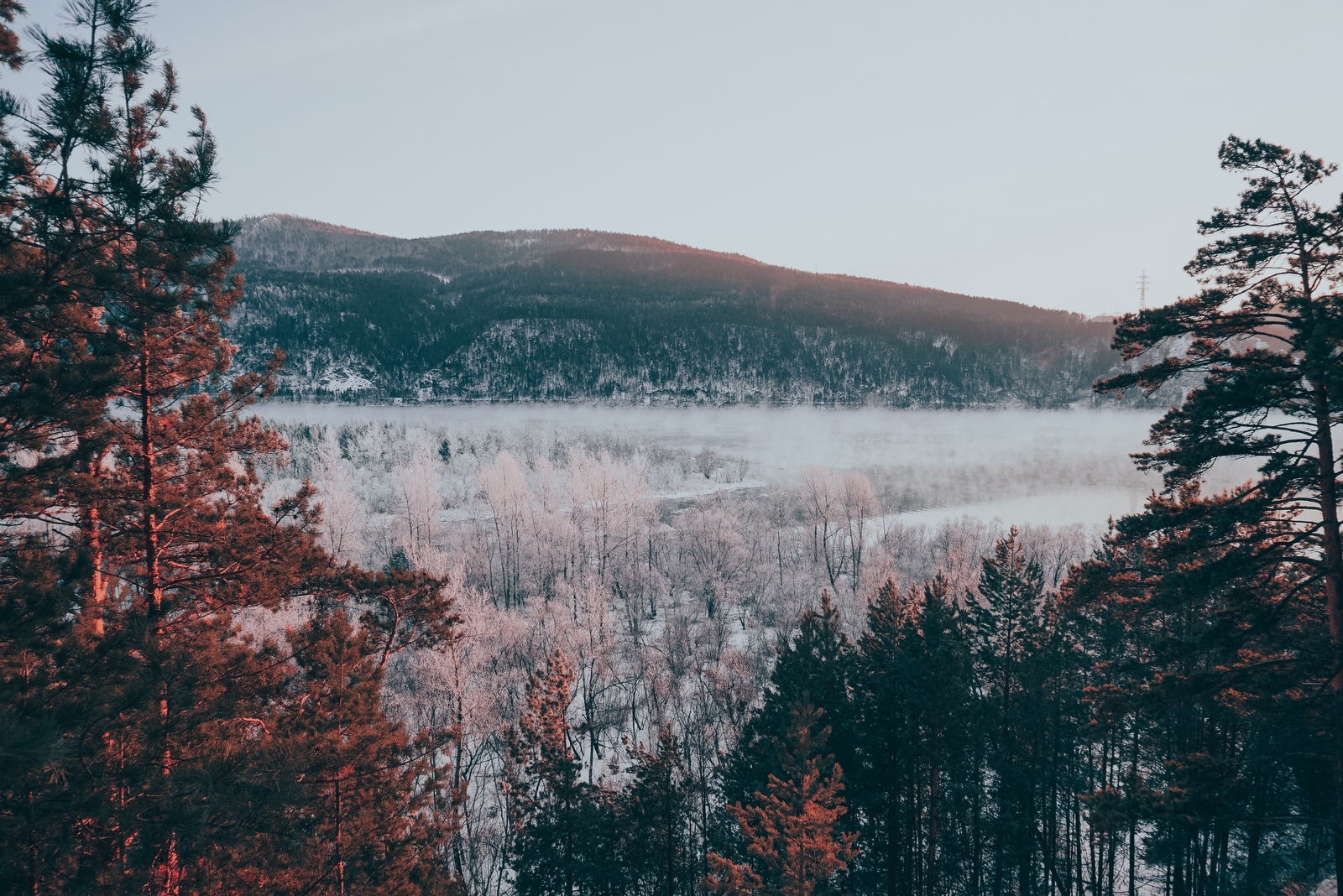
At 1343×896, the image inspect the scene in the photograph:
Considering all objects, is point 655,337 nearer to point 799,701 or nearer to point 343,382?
point 343,382

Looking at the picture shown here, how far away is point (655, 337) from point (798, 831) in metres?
119

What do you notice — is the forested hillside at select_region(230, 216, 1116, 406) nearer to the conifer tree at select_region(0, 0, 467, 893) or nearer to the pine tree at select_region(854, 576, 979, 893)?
the pine tree at select_region(854, 576, 979, 893)

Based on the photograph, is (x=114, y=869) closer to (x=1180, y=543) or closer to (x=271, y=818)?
(x=271, y=818)

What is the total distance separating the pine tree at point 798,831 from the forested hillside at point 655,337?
103 m

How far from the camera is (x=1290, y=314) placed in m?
6.77

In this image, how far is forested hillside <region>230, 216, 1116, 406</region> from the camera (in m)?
110

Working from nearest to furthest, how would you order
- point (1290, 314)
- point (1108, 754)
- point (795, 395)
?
1. point (1290, 314)
2. point (1108, 754)
3. point (795, 395)

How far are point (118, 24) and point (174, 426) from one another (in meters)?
4.07

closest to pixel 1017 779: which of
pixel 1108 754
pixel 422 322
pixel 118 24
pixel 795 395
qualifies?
pixel 1108 754

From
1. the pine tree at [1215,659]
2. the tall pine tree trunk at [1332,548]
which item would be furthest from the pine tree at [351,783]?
the tall pine tree trunk at [1332,548]

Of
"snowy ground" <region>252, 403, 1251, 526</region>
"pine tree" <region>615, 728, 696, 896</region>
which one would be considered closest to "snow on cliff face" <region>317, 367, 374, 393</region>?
"snowy ground" <region>252, 403, 1251, 526</region>

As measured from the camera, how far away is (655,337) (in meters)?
126

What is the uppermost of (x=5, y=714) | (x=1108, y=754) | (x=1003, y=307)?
(x=1003, y=307)

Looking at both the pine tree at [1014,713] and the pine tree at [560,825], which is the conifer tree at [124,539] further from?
the pine tree at [1014,713]
